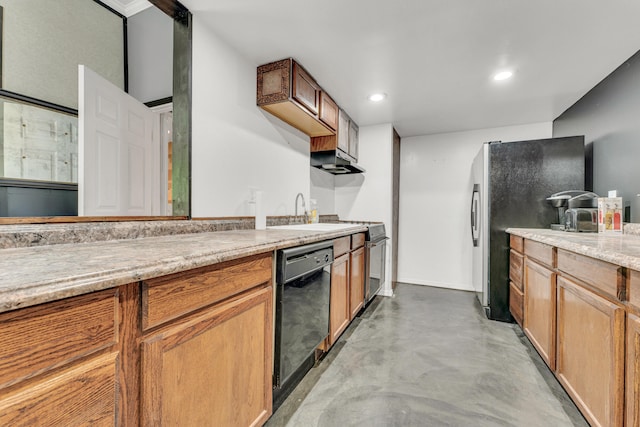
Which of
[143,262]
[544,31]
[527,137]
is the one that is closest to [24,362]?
[143,262]

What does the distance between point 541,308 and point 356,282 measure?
1320 millimetres

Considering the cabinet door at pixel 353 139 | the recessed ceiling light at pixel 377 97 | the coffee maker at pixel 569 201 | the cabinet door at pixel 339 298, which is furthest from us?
the cabinet door at pixel 353 139

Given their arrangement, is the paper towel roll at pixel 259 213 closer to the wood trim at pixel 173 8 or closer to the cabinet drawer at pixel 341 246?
the cabinet drawer at pixel 341 246

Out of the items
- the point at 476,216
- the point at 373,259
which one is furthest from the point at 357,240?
the point at 476,216

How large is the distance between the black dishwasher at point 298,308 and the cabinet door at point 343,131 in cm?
159

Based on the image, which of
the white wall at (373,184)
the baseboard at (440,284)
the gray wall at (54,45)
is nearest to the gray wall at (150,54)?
the gray wall at (54,45)

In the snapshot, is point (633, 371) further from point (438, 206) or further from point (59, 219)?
point (438, 206)

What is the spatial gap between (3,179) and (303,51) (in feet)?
6.57

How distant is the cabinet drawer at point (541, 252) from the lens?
5.56ft

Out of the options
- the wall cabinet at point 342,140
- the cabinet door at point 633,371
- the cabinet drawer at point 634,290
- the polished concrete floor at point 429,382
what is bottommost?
the polished concrete floor at point 429,382

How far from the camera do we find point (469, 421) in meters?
1.37

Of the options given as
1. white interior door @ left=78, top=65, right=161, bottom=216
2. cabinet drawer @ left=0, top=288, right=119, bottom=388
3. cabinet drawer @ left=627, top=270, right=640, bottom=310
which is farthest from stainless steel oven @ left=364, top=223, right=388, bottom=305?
cabinet drawer @ left=0, top=288, right=119, bottom=388

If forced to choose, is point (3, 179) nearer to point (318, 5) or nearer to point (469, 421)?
point (318, 5)

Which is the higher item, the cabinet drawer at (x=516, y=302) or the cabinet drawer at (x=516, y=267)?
the cabinet drawer at (x=516, y=267)
